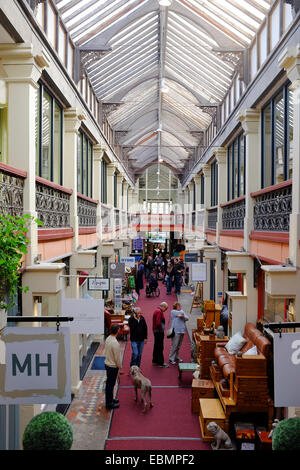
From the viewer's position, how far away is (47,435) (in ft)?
13.3

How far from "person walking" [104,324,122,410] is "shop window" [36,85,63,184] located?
10.5ft

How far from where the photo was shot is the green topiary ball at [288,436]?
13.3 feet

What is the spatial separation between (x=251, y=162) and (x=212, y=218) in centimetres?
702

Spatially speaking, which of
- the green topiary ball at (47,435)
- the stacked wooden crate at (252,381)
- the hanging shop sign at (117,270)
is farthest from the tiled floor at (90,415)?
the hanging shop sign at (117,270)

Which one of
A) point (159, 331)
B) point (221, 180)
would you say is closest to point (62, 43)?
point (159, 331)

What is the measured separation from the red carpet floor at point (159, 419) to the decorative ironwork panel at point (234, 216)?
3.87m

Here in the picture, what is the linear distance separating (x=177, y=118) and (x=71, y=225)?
1560 cm

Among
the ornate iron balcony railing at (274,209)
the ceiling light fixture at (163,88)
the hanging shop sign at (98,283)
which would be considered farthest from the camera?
the ceiling light fixture at (163,88)

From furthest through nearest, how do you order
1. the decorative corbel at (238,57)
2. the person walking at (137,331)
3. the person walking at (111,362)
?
1. the decorative corbel at (238,57)
2. the person walking at (137,331)
3. the person walking at (111,362)

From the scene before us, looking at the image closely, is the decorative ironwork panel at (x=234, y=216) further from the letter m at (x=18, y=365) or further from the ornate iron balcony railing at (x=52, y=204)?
the letter m at (x=18, y=365)

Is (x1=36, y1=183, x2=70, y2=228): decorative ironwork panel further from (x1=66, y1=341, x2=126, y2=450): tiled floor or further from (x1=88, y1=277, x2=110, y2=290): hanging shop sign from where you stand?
(x1=66, y1=341, x2=126, y2=450): tiled floor

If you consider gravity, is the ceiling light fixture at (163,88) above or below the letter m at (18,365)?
above

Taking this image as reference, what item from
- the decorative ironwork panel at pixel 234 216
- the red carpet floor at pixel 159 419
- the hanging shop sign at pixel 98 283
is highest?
the decorative ironwork panel at pixel 234 216

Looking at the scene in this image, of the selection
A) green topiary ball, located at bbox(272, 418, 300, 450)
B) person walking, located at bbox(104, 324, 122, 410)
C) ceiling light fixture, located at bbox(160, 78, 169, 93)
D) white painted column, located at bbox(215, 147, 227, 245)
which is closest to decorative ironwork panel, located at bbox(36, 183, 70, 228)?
person walking, located at bbox(104, 324, 122, 410)
